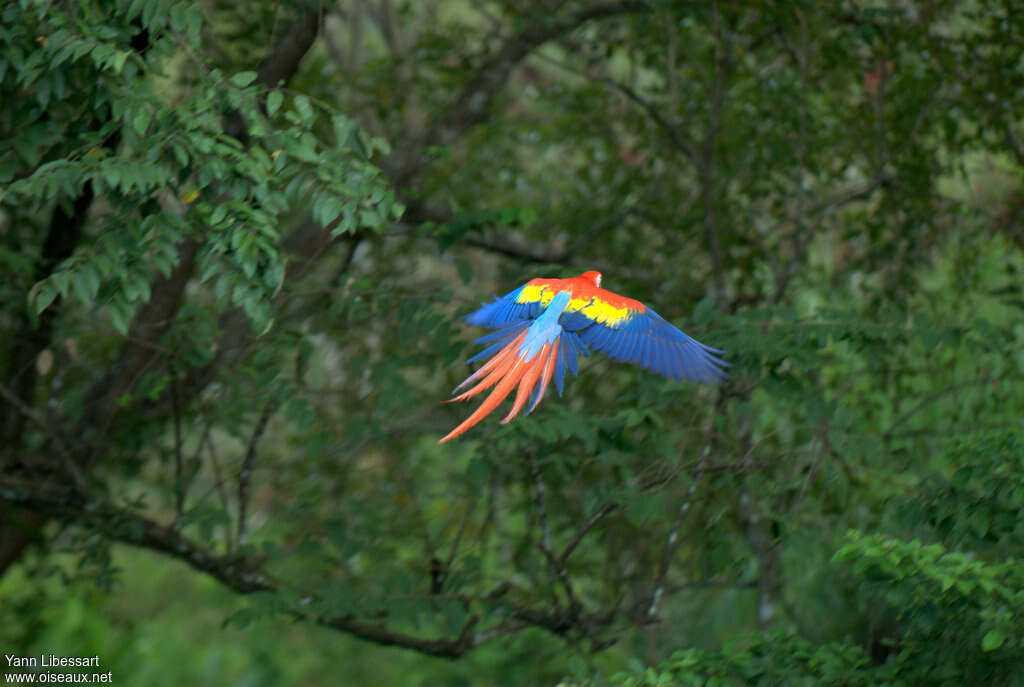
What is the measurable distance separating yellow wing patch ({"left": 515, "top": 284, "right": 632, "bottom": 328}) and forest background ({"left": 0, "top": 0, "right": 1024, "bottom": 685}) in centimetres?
36

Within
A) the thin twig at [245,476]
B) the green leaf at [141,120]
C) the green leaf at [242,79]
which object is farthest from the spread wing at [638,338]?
the thin twig at [245,476]

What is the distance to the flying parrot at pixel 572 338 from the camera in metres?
2.24

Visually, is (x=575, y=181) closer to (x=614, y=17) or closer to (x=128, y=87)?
(x=614, y=17)

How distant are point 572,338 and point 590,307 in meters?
0.09

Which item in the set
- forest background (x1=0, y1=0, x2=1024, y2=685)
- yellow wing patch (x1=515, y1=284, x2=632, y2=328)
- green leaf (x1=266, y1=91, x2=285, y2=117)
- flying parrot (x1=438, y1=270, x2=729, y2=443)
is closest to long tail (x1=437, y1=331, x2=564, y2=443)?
flying parrot (x1=438, y1=270, x2=729, y2=443)

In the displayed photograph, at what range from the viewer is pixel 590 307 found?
234cm

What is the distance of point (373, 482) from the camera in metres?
5.43

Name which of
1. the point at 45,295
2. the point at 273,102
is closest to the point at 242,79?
the point at 273,102

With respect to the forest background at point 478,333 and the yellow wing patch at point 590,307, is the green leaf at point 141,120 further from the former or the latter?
the yellow wing patch at point 590,307

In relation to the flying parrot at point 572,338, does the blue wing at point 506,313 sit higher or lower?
higher

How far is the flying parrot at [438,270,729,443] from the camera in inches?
88.0

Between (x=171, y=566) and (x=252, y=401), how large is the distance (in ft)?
→ 11.5

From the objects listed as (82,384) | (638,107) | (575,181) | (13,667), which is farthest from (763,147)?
(13,667)

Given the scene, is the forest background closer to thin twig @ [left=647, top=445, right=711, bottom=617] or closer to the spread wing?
thin twig @ [left=647, top=445, right=711, bottom=617]
